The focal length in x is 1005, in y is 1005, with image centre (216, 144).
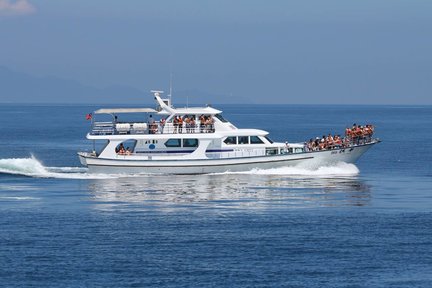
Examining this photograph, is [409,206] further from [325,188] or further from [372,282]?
[372,282]

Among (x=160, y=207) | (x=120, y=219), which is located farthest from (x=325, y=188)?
(x=120, y=219)

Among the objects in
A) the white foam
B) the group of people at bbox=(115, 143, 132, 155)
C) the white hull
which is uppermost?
the group of people at bbox=(115, 143, 132, 155)

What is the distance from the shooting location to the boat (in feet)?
241

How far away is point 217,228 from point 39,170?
97.9 ft

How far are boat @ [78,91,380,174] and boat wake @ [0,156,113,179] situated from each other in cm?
125

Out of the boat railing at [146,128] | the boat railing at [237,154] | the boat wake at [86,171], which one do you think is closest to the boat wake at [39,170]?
the boat wake at [86,171]

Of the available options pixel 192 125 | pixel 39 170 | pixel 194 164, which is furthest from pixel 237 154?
pixel 39 170

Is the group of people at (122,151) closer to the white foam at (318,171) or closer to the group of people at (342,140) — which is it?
the white foam at (318,171)

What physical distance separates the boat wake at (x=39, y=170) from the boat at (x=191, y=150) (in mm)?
1255

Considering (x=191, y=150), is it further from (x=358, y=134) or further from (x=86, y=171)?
(x=358, y=134)

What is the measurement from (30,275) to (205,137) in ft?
114

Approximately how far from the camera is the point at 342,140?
76812mm

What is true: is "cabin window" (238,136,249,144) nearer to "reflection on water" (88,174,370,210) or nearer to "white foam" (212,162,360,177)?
"white foam" (212,162,360,177)

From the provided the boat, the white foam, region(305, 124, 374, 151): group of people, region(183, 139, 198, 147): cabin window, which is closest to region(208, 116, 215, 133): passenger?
the boat
